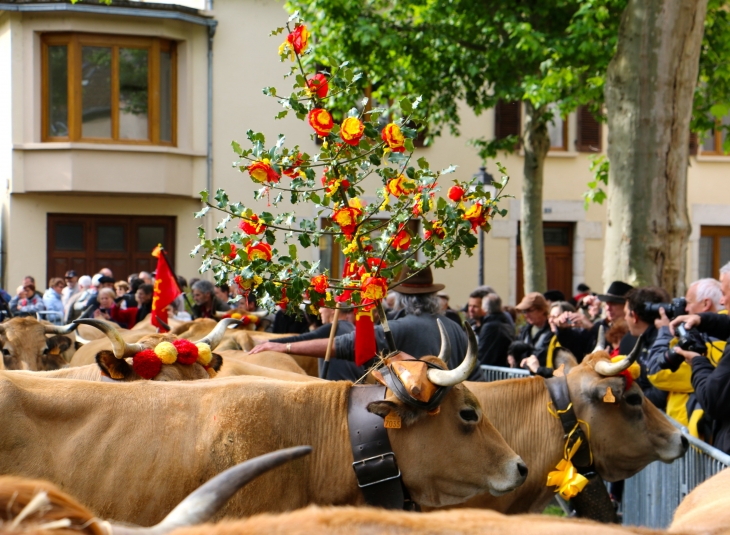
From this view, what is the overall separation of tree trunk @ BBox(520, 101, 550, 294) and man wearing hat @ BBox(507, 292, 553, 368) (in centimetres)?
767

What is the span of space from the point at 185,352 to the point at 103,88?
15323mm

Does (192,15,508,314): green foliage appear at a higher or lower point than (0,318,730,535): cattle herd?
higher

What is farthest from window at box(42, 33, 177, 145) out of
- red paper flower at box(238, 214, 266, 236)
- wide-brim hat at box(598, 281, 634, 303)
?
red paper flower at box(238, 214, 266, 236)

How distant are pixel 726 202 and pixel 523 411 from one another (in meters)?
19.1

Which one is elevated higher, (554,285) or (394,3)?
(394,3)

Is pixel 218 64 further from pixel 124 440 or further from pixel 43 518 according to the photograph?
pixel 43 518

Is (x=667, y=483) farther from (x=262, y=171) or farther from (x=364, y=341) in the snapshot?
(x=262, y=171)

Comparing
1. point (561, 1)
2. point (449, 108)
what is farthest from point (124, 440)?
point (449, 108)

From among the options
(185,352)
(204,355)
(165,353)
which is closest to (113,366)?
(165,353)

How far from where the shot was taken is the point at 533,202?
17.9 m

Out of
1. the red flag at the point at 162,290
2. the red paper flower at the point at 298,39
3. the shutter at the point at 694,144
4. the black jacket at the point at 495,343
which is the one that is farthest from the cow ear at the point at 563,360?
the shutter at the point at 694,144

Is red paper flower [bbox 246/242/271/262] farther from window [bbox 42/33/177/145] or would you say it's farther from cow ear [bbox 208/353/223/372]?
window [bbox 42/33/177/145]

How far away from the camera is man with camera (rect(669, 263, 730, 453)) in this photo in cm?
502

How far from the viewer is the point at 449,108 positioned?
17.3 m
